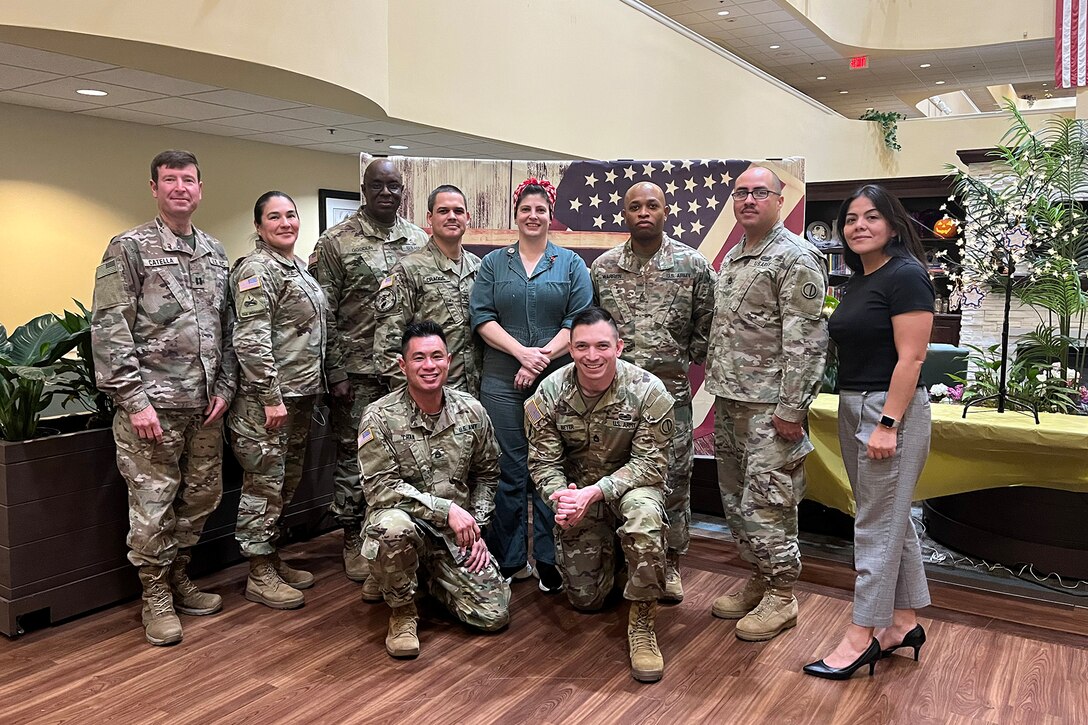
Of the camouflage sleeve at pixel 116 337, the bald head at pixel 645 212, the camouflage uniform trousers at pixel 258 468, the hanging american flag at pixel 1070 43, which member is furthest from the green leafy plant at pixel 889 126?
the camouflage sleeve at pixel 116 337

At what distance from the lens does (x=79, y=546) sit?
3.07 meters

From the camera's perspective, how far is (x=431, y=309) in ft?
11.2

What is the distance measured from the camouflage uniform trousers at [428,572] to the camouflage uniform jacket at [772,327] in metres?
1.14

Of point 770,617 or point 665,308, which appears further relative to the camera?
point 665,308

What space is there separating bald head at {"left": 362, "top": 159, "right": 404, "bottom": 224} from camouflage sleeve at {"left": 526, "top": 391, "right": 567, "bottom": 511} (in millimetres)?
1222

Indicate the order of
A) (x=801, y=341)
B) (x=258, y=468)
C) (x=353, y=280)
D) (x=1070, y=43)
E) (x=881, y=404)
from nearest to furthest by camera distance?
(x=881, y=404) → (x=801, y=341) → (x=258, y=468) → (x=353, y=280) → (x=1070, y=43)

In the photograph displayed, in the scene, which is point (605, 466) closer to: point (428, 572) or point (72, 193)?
point (428, 572)

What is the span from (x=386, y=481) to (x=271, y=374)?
25.6 inches

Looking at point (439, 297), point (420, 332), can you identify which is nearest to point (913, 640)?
point (420, 332)

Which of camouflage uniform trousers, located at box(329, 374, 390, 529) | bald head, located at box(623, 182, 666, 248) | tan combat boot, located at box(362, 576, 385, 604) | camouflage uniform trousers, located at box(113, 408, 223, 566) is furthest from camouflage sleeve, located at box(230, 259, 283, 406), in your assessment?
bald head, located at box(623, 182, 666, 248)

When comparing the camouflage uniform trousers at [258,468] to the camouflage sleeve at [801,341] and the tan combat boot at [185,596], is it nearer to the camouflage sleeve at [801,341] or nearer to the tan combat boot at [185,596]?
the tan combat boot at [185,596]

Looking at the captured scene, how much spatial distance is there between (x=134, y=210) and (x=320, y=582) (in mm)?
4529

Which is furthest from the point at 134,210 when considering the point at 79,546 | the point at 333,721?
the point at 333,721

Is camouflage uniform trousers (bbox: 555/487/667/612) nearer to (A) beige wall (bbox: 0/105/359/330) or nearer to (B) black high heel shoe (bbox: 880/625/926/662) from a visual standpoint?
(B) black high heel shoe (bbox: 880/625/926/662)
